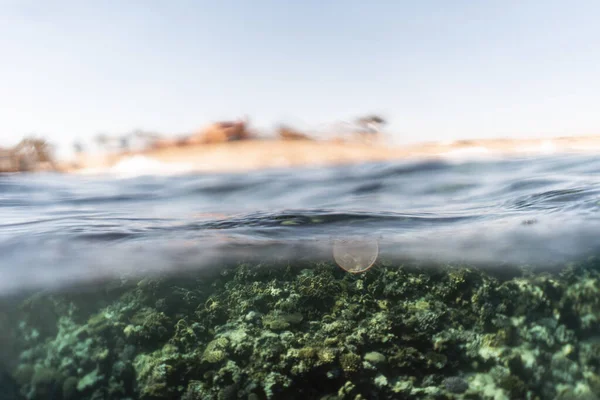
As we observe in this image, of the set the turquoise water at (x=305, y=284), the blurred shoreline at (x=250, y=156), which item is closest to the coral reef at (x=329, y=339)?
the turquoise water at (x=305, y=284)

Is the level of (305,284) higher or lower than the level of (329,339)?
higher

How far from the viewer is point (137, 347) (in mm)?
7203

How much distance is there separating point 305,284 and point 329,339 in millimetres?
1321

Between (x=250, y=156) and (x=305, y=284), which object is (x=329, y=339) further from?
(x=250, y=156)

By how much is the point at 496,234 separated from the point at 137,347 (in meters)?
6.03

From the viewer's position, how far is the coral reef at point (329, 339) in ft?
21.6

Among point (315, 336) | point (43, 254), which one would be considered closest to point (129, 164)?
point (43, 254)

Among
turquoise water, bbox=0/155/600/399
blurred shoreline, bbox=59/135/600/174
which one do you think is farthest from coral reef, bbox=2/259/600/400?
blurred shoreline, bbox=59/135/600/174

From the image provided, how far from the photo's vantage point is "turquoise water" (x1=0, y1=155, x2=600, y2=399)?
22.1 ft

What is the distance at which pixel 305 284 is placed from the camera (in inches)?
324

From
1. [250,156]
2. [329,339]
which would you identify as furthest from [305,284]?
[250,156]

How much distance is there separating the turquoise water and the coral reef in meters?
0.02

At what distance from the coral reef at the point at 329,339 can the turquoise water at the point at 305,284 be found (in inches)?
1.0

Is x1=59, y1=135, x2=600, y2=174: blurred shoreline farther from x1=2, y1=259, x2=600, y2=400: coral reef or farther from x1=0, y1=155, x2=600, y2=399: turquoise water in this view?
x1=2, y1=259, x2=600, y2=400: coral reef
